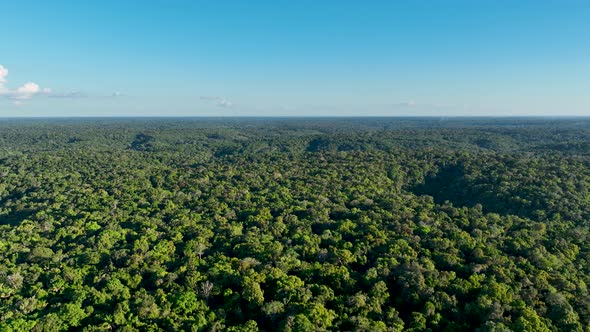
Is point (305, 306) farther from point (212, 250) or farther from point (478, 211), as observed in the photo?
point (478, 211)

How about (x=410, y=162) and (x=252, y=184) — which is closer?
(x=252, y=184)

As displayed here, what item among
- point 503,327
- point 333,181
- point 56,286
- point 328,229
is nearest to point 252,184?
point 333,181

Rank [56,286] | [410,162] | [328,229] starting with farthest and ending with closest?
[410,162] < [328,229] < [56,286]

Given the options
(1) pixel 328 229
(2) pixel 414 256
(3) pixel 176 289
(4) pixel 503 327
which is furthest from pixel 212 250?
(4) pixel 503 327

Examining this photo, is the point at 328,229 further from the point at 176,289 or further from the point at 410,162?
the point at 410,162

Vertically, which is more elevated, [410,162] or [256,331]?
[410,162]

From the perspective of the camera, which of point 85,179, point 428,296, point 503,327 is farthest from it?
point 85,179
